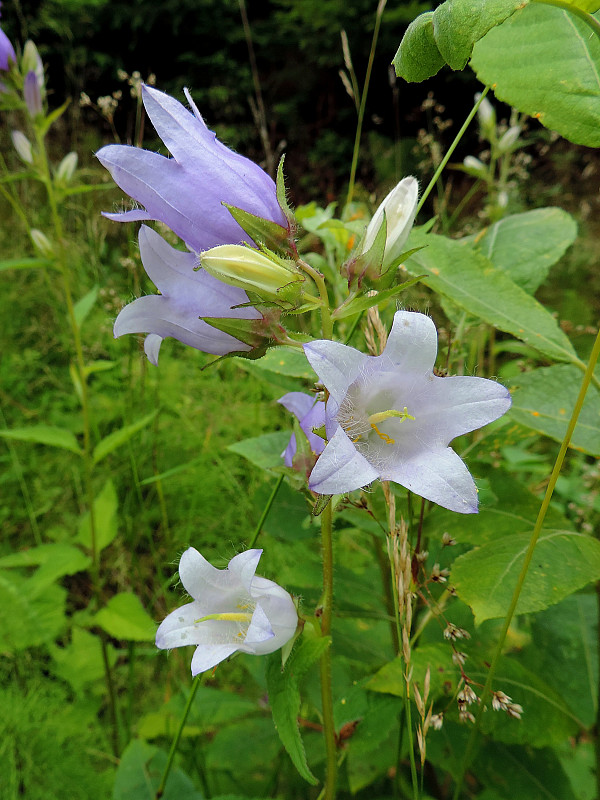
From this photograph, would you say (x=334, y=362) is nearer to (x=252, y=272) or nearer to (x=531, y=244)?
(x=252, y=272)

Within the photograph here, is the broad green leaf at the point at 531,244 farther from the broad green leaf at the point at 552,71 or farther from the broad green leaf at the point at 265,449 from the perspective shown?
the broad green leaf at the point at 265,449

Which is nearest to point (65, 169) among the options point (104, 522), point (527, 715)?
point (104, 522)

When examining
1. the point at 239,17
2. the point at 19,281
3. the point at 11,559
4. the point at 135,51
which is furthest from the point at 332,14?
the point at 11,559

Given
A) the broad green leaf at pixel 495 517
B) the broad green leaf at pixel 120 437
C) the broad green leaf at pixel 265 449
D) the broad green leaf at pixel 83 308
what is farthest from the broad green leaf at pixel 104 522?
the broad green leaf at pixel 495 517

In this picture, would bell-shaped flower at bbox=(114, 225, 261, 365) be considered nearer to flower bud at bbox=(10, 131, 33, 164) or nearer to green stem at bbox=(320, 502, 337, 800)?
green stem at bbox=(320, 502, 337, 800)

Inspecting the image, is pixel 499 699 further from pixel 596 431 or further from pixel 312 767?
pixel 312 767

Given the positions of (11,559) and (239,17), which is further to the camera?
(239,17)
